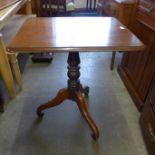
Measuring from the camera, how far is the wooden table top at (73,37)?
795 mm

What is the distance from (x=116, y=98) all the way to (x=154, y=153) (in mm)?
654

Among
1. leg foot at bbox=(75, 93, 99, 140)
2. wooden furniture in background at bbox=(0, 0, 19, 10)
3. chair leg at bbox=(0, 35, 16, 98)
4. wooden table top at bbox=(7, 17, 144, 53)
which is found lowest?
leg foot at bbox=(75, 93, 99, 140)

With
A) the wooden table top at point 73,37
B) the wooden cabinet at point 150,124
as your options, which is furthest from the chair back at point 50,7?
the wooden cabinet at point 150,124

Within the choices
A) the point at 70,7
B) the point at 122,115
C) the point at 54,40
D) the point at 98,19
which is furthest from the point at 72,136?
the point at 70,7

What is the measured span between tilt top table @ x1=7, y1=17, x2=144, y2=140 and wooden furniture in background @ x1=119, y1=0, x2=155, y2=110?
1.25 ft

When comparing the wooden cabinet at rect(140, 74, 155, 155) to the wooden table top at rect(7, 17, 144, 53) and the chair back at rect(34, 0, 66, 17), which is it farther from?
the chair back at rect(34, 0, 66, 17)

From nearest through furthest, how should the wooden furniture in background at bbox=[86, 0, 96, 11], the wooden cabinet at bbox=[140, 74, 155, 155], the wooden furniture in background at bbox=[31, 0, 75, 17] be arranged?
the wooden cabinet at bbox=[140, 74, 155, 155]
the wooden furniture in background at bbox=[31, 0, 75, 17]
the wooden furniture in background at bbox=[86, 0, 96, 11]

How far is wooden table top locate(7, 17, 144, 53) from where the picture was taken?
31.3 inches

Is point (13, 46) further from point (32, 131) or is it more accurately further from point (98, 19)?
point (32, 131)

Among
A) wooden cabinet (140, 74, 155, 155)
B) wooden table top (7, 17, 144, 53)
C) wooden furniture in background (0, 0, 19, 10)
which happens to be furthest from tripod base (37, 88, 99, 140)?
wooden furniture in background (0, 0, 19, 10)

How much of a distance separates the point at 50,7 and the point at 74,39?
2.13m

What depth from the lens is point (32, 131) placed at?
51.6 inches

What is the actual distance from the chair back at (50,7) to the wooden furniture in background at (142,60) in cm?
163

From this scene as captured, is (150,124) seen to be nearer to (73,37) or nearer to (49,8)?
(73,37)
